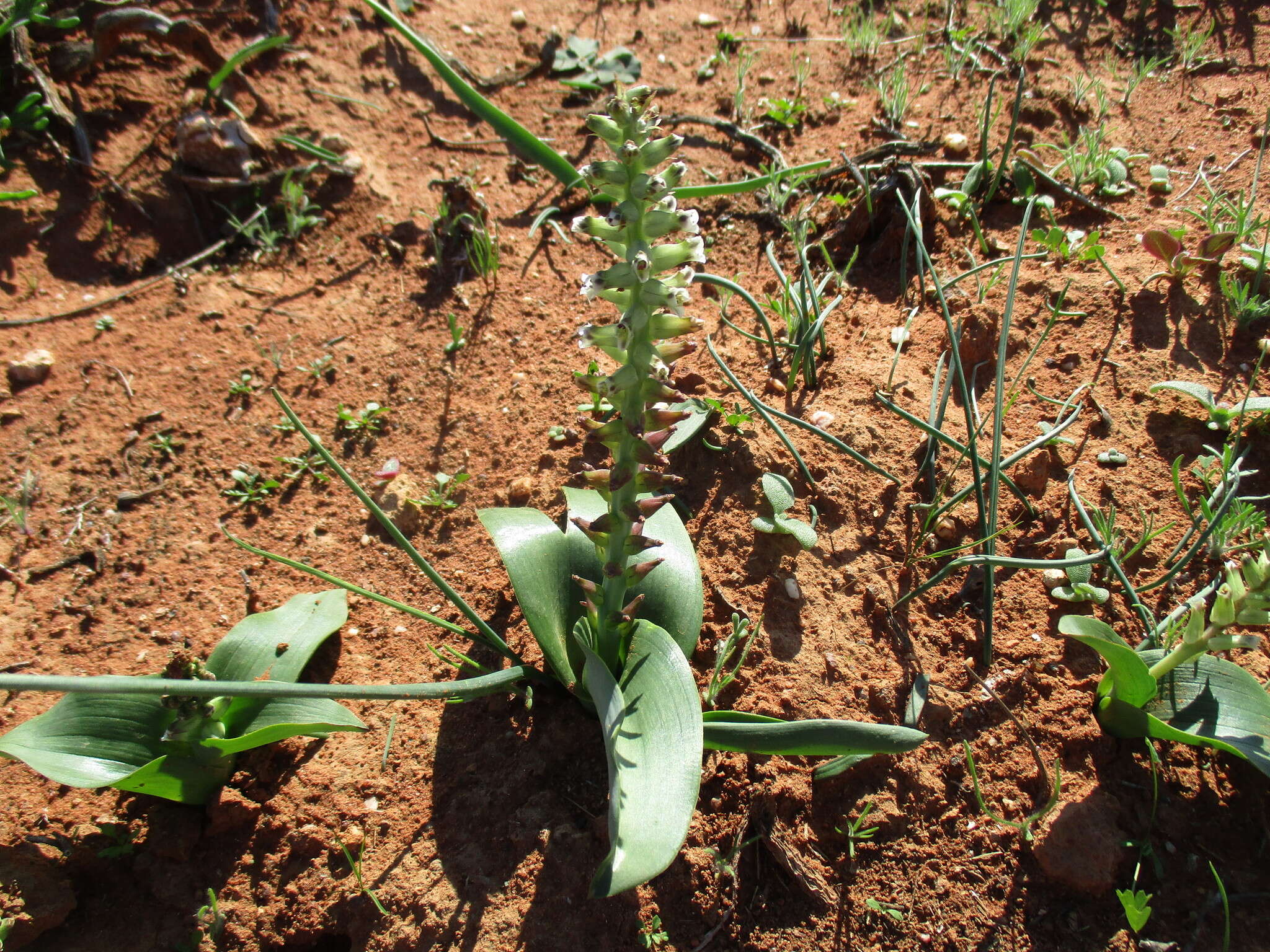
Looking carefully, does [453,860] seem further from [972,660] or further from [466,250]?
[466,250]

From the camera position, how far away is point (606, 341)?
1.69 metres

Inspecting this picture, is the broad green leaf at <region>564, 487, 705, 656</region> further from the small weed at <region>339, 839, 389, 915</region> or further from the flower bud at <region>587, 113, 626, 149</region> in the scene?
→ the flower bud at <region>587, 113, 626, 149</region>

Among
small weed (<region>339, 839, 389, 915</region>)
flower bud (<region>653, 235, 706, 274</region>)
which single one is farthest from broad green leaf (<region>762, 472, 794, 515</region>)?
small weed (<region>339, 839, 389, 915</region>)

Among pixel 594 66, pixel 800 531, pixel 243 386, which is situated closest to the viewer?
pixel 800 531

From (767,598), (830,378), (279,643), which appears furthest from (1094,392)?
(279,643)

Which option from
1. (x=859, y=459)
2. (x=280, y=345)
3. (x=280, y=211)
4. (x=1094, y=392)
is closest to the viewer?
(x=859, y=459)

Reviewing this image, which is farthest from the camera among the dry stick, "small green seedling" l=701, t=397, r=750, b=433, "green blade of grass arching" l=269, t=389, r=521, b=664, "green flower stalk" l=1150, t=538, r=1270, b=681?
the dry stick

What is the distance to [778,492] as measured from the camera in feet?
8.26

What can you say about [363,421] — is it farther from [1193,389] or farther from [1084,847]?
[1193,389]

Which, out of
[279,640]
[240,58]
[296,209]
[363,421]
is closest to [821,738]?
[279,640]

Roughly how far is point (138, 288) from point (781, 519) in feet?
10.1

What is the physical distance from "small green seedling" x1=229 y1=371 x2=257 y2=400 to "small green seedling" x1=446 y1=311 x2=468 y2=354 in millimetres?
797

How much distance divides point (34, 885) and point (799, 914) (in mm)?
1925

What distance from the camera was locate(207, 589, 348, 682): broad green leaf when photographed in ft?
7.36
